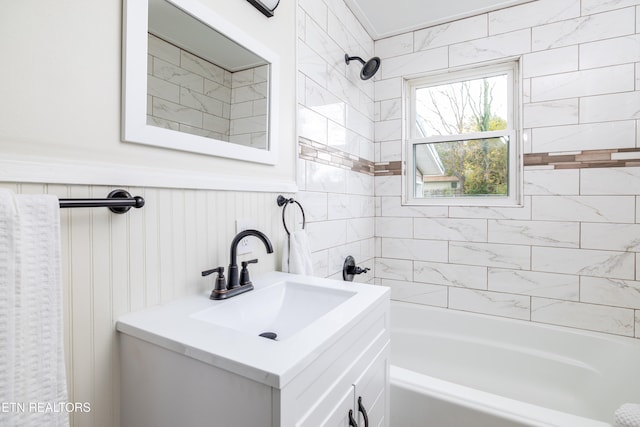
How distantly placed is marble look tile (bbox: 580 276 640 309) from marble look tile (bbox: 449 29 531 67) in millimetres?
1490

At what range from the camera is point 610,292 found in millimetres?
1863

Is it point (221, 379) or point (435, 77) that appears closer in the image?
point (221, 379)

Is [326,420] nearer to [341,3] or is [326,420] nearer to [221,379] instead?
[221,379]

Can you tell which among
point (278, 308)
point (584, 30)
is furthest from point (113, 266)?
point (584, 30)

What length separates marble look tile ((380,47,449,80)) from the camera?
7.49ft

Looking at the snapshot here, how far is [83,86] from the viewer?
2.47ft

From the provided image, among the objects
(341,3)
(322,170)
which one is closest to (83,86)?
(322,170)

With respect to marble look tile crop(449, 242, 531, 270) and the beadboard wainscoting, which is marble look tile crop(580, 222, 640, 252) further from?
the beadboard wainscoting

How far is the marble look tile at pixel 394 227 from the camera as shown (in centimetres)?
241

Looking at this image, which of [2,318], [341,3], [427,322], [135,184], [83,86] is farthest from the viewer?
[427,322]

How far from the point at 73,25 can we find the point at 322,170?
1.22 m

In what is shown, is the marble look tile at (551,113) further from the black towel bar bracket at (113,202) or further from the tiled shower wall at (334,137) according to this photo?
the black towel bar bracket at (113,202)

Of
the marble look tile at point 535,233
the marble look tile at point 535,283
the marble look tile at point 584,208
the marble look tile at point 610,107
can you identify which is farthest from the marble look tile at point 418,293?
the marble look tile at point 610,107

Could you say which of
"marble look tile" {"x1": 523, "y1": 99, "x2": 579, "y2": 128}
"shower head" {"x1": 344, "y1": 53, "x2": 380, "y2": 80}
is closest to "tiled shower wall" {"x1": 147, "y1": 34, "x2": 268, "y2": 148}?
"shower head" {"x1": 344, "y1": 53, "x2": 380, "y2": 80}
